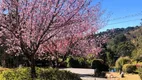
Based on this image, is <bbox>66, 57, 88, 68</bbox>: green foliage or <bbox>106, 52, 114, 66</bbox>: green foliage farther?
<bbox>106, 52, 114, 66</bbox>: green foliage

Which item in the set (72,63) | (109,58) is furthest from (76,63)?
(109,58)

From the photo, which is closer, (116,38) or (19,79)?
(19,79)

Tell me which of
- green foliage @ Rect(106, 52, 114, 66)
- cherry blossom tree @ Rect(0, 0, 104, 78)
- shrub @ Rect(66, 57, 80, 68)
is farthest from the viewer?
green foliage @ Rect(106, 52, 114, 66)

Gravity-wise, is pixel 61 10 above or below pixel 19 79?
above

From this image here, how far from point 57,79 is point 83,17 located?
258cm

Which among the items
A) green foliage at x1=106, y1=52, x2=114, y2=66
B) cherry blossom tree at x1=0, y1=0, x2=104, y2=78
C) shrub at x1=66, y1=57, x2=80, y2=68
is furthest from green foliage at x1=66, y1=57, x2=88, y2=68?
cherry blossom tree at x1=0, y1=0, x2=104, y2=78

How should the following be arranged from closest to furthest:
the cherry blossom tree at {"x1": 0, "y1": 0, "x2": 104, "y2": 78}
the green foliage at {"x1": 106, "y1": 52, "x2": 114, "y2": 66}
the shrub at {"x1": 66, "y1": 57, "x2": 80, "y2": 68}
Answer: the cherry blossom tree at {"x1": 0, "y1": 0, "x2": 104, "y2": 78} → the shrub at {"x1": 66, "y1": 57, "x2": 80, "y2": 68} → the green foliage at {"x1": 106, "y1": 52, "x2": 114, "y2": 66}

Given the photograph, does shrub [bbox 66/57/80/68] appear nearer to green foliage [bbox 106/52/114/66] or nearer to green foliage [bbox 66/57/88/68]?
green foliage [bbox 66/57/88/68]

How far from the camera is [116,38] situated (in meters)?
126

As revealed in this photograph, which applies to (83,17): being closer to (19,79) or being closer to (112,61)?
(19,79)

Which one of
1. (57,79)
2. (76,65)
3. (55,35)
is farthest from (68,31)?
(76,65)

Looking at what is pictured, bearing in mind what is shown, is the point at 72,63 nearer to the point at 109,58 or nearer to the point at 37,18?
the point at 109,58

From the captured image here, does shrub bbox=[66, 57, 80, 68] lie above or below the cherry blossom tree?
below

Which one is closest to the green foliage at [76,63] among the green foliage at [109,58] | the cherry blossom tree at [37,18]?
the green foliage at [109,58]
